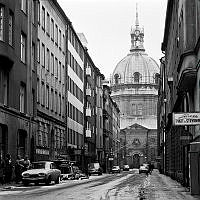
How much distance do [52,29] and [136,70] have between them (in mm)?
111549

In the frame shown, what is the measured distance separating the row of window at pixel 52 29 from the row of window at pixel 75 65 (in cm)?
484

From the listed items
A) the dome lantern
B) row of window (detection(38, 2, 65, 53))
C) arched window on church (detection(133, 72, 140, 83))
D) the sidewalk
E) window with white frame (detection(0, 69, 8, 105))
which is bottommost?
the sidewalk

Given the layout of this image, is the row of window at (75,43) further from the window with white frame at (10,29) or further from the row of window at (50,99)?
the window with white frame at (10,29)

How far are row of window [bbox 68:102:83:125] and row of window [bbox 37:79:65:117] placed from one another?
5.14m

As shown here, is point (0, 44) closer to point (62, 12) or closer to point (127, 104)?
point (62, 12)

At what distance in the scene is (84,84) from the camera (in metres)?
78.0

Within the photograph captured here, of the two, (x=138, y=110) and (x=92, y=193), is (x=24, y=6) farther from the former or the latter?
(x=138, y=110)

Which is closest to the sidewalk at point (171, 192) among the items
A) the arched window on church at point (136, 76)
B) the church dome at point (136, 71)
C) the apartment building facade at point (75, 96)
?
the apartment building facade at point (75, 96)

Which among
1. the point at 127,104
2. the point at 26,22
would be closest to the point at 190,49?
the point at 26,22

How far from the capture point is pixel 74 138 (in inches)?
2608

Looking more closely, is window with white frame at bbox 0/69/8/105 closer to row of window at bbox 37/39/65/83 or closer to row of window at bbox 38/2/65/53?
row of window at bbox 37/39/65/83

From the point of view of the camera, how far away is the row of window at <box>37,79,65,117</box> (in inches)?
1836

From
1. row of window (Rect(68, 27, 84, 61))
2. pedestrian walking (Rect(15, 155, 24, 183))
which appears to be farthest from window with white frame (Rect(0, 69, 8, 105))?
row of window (Rect(68, 27, 84, 61))

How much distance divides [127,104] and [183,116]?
140 meters
